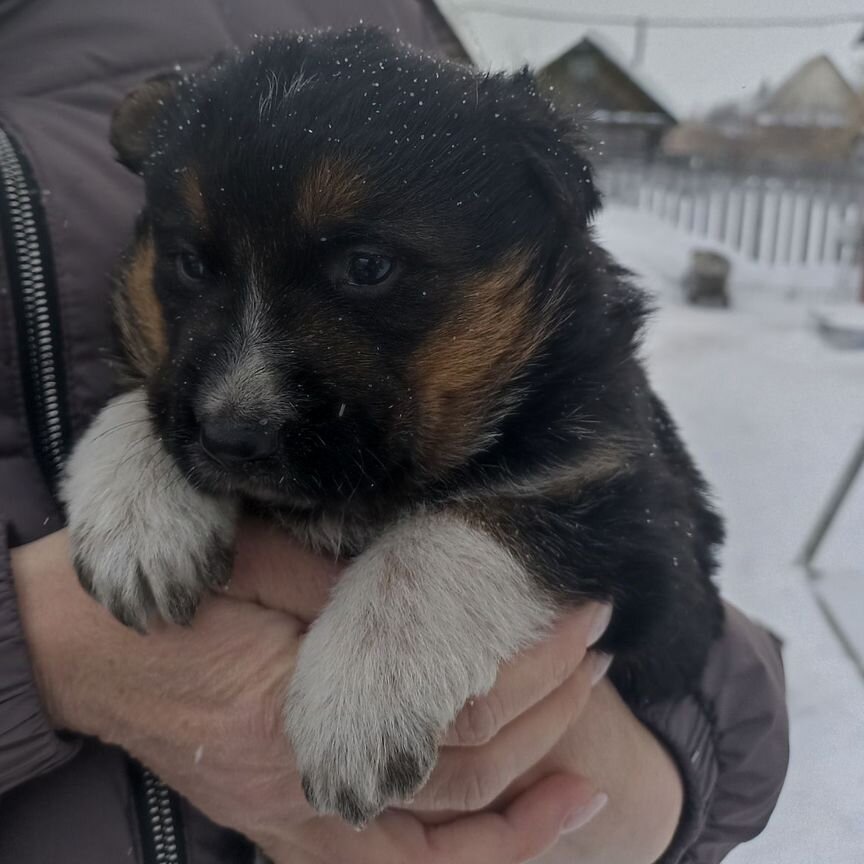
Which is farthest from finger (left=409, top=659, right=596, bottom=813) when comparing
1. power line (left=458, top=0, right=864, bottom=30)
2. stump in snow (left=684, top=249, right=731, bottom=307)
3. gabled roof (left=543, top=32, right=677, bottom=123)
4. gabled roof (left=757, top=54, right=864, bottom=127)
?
stump in snow (left=684, top=249, right=731, bottom=307)

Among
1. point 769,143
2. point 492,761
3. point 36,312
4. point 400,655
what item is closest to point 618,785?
point 492,761

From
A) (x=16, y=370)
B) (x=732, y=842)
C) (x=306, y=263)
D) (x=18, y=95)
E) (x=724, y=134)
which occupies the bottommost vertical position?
(x=732, y=842)

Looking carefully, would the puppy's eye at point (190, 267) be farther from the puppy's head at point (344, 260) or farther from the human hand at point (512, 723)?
the human hand at point (512, 723)

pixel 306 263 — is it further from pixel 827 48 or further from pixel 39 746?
pixel 827 48

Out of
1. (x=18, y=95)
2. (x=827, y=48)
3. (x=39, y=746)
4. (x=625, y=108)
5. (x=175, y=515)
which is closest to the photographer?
(x=39, y=746)

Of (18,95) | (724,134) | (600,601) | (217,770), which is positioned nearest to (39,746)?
(217,770)

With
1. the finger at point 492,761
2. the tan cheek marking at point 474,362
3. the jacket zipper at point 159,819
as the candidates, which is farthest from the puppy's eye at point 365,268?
the jacket zipper at point 159,819

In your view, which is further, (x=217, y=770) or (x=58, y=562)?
(x=58, y=562)

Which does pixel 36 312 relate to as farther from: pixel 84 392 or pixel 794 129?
pixel 794 129
